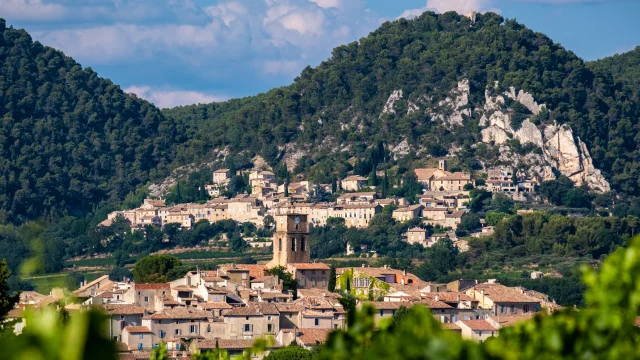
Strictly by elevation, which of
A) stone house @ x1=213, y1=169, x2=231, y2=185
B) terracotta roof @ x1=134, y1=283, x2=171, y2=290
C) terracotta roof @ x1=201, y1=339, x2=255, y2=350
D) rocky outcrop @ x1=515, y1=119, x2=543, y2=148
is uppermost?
rocky outcrop @ x1=515, y1=119, x2=543, y2=148

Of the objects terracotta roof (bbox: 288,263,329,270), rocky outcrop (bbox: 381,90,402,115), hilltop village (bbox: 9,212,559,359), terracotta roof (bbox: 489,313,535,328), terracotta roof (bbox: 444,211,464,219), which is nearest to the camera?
hilltop village (bbox: 9,212,559,359)

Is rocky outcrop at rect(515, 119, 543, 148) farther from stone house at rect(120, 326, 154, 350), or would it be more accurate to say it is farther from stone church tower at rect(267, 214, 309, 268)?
stone house at rect(120, 326, 154, 350)

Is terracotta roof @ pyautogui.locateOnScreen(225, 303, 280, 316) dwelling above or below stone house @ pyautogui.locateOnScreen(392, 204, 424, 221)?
below

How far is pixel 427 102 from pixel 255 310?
9495 cm

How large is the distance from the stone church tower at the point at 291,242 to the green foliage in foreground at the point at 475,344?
6389 cm

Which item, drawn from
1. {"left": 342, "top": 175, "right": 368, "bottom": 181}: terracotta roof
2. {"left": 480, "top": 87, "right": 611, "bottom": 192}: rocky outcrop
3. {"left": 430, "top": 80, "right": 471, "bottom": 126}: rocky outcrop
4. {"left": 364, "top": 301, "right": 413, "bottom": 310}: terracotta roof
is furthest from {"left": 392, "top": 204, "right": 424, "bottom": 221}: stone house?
{"left": 364, "top": 301, "right": 413, "bottom": 310}: terracotta roof

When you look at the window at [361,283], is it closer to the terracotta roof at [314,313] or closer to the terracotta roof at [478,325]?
the terracotta roof at [314,313]

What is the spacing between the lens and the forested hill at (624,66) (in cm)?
17862

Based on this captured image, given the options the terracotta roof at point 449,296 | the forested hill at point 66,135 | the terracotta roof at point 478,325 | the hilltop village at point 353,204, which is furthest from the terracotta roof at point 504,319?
the forested hill at point 66,135

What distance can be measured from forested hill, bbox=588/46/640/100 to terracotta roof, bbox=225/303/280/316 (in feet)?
411

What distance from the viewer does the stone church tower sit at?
7256 centimetres

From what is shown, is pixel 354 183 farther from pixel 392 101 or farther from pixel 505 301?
pixel 505 301

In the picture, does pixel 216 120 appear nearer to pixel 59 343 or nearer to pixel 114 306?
pixel 114 306

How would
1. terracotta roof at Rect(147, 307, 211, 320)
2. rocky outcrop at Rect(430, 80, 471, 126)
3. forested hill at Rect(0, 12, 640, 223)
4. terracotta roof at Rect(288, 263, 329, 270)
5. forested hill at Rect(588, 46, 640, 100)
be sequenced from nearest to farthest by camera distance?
1. terracotta roof at Rect(147, 307, 211, 320)
2. terracotta roof at Rect(288, 263, 329, 270)
3. forested hill at Rect(0, 12, 640, 223)
4. rocky outcrop at Rect(430, 80, 471, 126)
5. forested hill at Rect(588, 46, 640, 100)
